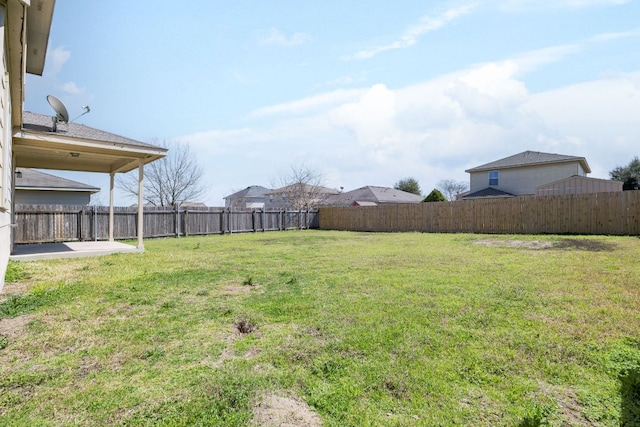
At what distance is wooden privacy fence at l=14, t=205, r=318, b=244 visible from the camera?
38.7ft

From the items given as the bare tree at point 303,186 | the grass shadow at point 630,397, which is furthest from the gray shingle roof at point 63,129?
the bare tree at point 303,186

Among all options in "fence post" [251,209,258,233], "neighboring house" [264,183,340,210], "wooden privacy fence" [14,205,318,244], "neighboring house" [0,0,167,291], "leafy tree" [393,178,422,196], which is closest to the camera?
"neighboring house" [0,0,167,291]

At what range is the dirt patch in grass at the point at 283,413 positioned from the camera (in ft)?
5.70

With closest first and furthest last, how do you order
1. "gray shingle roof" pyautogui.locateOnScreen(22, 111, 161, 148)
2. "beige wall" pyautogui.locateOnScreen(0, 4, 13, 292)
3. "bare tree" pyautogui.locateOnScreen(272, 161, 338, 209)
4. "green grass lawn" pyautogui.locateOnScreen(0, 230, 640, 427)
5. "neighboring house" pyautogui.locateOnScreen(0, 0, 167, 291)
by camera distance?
"green grass lawn" pyautogui.locateOnScreen(0, 230, 640, 427), "beige wall" pyautogui.locateOnScreen(0, 4, 13, 292), "neighboring house" pyautogui.locateOnScreen(0, 0, 167, 291), "gray shingle roof" pyautogui.locateOnScreen(22, 111, 161, 148), "bare tree" pyautogui.locateOnScreen(272, 161, 338, 209)

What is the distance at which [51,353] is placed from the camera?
265 centimetres

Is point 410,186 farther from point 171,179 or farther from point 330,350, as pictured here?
point 330,350

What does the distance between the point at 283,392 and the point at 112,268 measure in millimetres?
5997

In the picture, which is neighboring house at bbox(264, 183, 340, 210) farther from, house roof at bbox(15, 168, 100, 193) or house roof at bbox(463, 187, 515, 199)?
house roof at bbox(15, 168, 100, 193)

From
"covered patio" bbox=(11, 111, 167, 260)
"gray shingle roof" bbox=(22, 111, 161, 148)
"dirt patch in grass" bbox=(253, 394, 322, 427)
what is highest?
"gray shingle roof" bbox=(22, 111, 161, 148)

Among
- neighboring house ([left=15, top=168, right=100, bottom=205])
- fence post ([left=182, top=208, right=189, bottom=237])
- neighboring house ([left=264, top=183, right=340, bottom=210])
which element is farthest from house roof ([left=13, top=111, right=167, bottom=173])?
neighboring house ([left=264, top=183, right=340, bottom=210])

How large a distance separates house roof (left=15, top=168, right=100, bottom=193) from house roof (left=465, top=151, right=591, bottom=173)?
25.1m

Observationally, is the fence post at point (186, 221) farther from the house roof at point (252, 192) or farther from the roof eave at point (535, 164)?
the house roof at point (252, 192)

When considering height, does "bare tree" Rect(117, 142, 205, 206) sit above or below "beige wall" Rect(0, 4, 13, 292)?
above

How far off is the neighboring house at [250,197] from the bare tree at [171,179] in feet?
65.0
